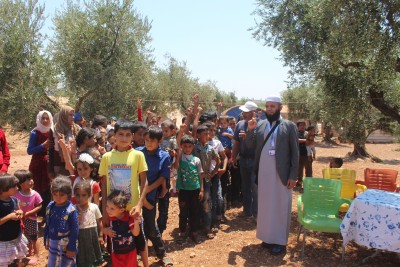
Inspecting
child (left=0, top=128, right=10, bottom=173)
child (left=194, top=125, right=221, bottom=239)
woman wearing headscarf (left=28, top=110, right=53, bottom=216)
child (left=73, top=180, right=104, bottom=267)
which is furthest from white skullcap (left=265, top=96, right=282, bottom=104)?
child (left=0, top=128, right=10, bottom=173)

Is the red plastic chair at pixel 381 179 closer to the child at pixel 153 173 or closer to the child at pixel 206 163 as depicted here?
the child at pixel 206 163

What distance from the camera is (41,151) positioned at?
17.4ft

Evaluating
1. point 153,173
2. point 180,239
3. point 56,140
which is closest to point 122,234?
point 153,173

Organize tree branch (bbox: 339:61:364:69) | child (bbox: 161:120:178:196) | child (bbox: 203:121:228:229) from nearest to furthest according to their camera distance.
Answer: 1. child (bbox: 161:120:178:196)
2. child (bbox: 203:121:228:229)
3. tree branch (bbox: 339:61:364:69)

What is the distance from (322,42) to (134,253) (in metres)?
6.19

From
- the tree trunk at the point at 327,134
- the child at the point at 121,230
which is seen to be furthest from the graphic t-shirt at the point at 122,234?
the tree trunk at the point at 327,134

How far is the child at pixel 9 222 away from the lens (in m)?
3.62

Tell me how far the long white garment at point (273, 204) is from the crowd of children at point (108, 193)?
2.89ft

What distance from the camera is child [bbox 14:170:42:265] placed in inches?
167

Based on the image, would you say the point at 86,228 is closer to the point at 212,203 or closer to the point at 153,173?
the point at 153,173

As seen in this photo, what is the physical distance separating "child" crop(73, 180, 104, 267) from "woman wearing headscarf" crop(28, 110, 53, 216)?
1.57m

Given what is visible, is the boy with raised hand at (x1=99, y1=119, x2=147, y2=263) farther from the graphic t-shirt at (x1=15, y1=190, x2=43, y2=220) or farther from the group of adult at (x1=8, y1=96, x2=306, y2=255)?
the group of adult at (x1=8, y1=96, x2=306, y2=255)

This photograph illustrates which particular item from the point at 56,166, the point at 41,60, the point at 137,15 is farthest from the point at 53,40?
the point at 56,166

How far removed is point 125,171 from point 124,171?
1 cm
